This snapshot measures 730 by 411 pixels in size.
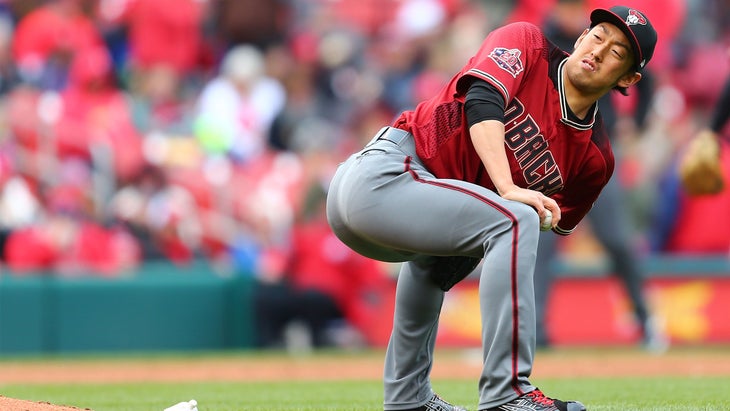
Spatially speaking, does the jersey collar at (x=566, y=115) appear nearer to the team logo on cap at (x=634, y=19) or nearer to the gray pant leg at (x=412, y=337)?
the team logo on cap at (x=634, y=19)

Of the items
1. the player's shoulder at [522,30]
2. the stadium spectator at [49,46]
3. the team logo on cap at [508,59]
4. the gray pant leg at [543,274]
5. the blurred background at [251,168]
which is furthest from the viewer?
the stadium spectator at [49,46]

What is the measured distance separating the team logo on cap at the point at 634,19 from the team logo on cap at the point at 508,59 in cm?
41

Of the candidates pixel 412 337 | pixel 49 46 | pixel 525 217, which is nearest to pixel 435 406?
pixel 412 337

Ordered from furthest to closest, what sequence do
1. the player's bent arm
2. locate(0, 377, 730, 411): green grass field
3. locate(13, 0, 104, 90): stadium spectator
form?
locate(13, 0, 104, 90): stadium spectator, locate(0, 377, 730, 411): green grass field, the player's bent arm

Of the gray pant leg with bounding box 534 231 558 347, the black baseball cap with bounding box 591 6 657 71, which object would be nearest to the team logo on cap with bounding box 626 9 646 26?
the black baseball cap with bounding box 591 6 657 71

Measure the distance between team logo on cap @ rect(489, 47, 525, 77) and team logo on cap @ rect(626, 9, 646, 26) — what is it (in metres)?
0.41

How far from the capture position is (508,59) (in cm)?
446

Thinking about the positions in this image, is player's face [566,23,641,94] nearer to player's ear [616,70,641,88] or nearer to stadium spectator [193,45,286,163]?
player's ear [616,70,641,88]

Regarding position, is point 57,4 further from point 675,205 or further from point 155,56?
point 675,205

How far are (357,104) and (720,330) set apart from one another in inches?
206

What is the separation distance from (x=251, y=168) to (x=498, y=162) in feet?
28.6

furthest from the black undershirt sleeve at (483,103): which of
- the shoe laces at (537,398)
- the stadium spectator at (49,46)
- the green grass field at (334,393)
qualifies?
the stadium spectator at (49,46)

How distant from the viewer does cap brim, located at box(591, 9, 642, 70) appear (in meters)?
4.44

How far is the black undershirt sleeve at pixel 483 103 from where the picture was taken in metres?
4.32
